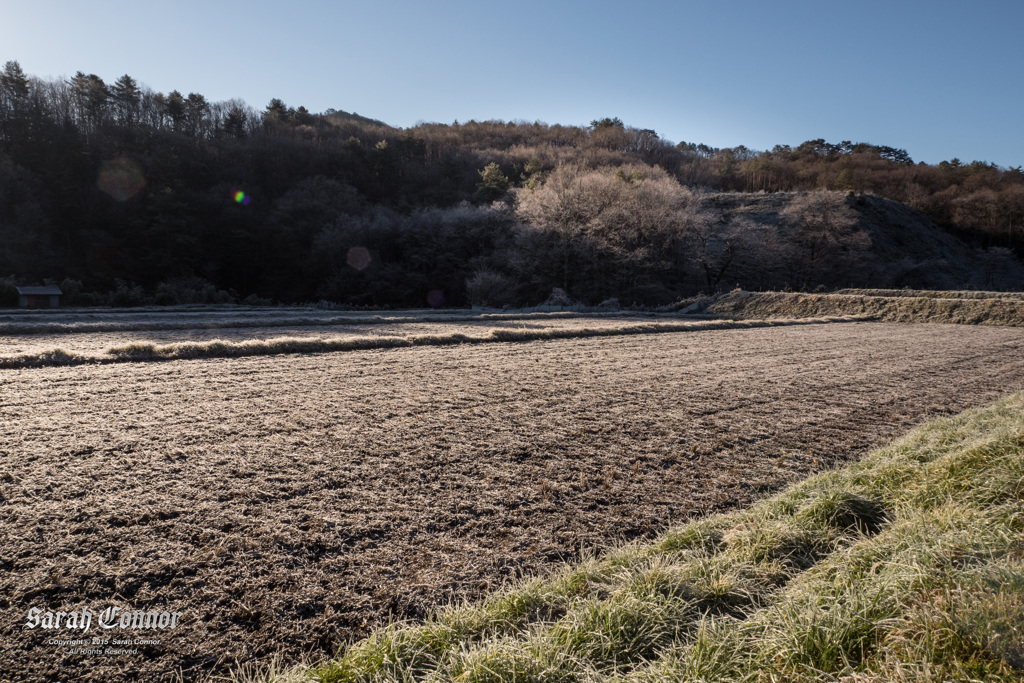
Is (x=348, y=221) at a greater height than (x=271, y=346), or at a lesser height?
greater

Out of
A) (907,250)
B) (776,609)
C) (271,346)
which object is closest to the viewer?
(776,609)

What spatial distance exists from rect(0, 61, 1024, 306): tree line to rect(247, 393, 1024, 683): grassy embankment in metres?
33.2

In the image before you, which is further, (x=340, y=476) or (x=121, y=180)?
(x=121, y=180)

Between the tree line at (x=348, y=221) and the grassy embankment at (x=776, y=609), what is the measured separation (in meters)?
33.2

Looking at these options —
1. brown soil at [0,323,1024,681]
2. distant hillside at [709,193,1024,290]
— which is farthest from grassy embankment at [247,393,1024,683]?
distant hillside at [709,193,1024,290]

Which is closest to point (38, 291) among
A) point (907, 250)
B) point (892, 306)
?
point (892, 306)

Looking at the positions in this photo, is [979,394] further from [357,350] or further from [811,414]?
[357,350]

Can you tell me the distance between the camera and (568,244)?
38375 millimetres

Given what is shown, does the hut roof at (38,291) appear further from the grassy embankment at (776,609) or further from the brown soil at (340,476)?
the grassy embankment at (776,609)

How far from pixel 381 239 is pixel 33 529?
1667 inches

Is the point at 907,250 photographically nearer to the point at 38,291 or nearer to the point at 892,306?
the point at 892,306

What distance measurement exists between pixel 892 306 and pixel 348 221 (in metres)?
39.9

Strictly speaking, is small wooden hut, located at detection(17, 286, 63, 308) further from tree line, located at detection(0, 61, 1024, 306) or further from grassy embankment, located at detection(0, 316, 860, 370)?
grassy embankment, located at detection(0, 316, 860, 370)

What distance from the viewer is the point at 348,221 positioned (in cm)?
4503
